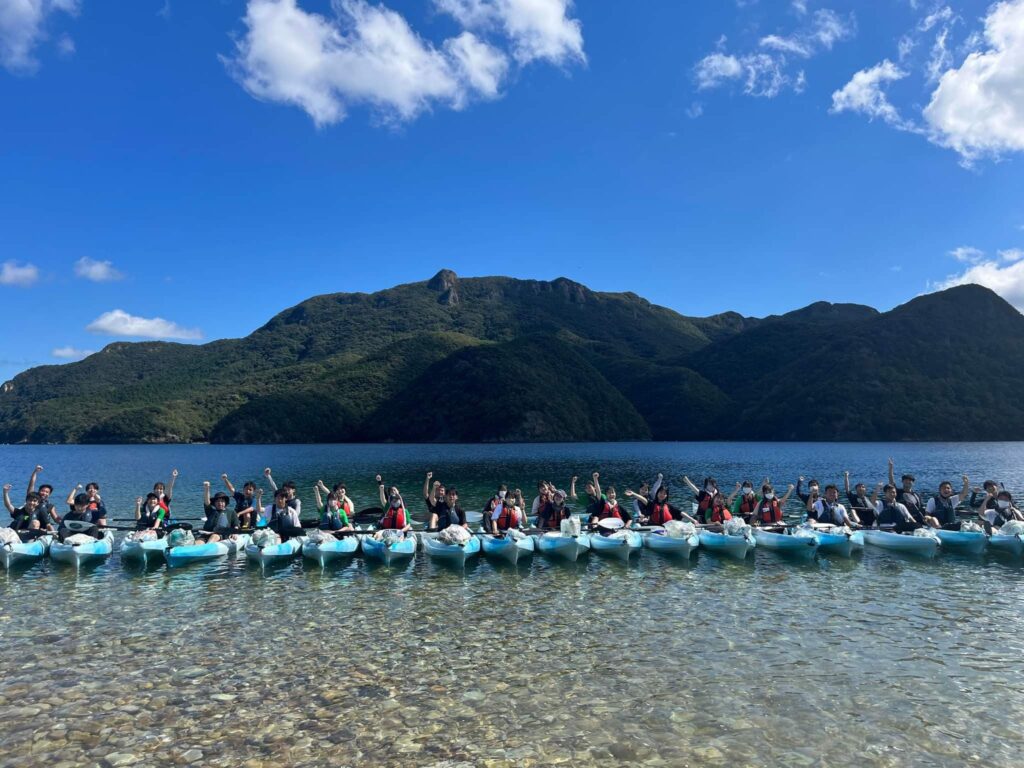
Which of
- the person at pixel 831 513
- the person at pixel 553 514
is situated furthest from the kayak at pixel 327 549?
the person at pixel 831 513

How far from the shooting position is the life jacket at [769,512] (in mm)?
23250

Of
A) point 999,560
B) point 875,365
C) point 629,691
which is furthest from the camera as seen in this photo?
point 875,365

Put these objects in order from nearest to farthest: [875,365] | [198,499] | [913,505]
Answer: [913,505] < [198,499] < [875,365]

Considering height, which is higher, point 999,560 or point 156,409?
point 156,409

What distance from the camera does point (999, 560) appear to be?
65.6ft

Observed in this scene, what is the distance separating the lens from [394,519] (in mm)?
21219

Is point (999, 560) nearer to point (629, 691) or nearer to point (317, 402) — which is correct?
point (629, 691)

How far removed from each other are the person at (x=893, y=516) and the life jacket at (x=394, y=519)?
51.5 feet

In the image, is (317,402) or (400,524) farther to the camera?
(317,402)

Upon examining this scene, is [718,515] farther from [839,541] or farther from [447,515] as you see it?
[447,515]

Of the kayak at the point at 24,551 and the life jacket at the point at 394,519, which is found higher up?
the life jacket at the point at 394,519

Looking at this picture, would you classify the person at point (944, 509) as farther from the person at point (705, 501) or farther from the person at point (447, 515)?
the person at point (447, 515)

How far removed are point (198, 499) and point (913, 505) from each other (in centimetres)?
3800

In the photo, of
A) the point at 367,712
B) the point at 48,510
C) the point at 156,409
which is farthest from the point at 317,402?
the point at 367,712
